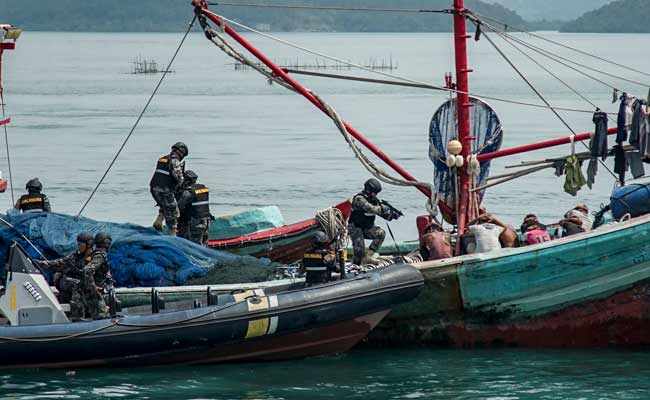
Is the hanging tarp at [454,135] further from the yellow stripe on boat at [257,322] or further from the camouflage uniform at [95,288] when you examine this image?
the camouflage uniform at [95,288]

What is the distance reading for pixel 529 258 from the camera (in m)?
14.9

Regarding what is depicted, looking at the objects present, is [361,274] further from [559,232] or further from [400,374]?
[559,232]

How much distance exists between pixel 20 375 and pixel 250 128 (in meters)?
34.7

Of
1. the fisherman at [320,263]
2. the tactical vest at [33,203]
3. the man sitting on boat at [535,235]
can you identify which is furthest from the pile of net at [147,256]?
the man sitting on boat at [535,235]

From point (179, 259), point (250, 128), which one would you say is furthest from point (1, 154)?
point (179, 259)

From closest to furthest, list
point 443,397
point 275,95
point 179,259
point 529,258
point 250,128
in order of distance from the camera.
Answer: point 443,397
point 529,258
point 179,259
point 250,128
point 275,95

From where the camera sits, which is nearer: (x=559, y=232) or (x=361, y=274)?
(x=361, y=274)

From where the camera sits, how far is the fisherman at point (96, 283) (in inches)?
574

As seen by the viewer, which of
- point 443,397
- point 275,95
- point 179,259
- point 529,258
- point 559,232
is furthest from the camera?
point 275,95

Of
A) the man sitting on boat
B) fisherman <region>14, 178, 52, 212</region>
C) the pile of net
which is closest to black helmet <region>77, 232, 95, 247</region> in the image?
the pile of net

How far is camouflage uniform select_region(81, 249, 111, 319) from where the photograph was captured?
47.8 ft

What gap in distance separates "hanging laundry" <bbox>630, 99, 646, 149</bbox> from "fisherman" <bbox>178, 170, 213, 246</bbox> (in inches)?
237

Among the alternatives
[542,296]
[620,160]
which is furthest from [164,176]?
[620,160]

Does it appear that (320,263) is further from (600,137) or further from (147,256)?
(600,137)
